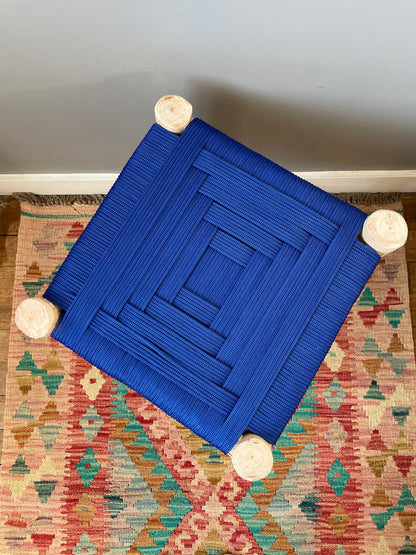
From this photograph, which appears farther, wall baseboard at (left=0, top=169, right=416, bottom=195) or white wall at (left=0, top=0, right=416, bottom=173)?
wall baseboard at (left=0, top=169, right=416, bottom=195)

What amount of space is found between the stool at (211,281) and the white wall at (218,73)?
0.12m

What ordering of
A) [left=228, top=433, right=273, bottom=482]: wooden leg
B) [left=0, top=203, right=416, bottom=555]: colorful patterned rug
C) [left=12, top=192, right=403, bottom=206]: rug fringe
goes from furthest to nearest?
[left=12, top=192, right=403, bottom=206]: rug fringe
[left=0, top=203, right=416, bottom=555]: colorful patterned rug
[left=228, top=433, right=273, bottom=482]: wooden leg

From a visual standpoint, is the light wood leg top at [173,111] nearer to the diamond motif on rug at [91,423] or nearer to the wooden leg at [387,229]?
the wooden leg at [387,229]

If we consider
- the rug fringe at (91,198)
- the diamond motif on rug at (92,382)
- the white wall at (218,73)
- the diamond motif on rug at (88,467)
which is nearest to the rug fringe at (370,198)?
the rug fringe at (91,198)

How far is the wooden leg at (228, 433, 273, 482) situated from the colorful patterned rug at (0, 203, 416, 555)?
0.52m

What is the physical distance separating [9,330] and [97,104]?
0.65 meters

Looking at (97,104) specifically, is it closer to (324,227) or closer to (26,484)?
(324,227)

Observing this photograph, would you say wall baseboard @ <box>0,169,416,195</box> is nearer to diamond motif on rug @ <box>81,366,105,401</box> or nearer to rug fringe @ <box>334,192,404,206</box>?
rug fringe @ <box>334,192,404,206</box>

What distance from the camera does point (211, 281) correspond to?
749 mm

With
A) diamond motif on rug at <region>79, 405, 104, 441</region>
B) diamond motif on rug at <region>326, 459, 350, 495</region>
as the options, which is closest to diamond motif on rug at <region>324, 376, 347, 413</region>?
diamond motif on rug at <region>326, 459, 350, 495</region>

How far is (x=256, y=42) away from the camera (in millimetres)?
752

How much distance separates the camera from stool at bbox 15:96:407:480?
2.37 feet

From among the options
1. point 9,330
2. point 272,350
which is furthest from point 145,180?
point 9,330

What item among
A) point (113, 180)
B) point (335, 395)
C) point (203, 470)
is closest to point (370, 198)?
point (335, 395)
